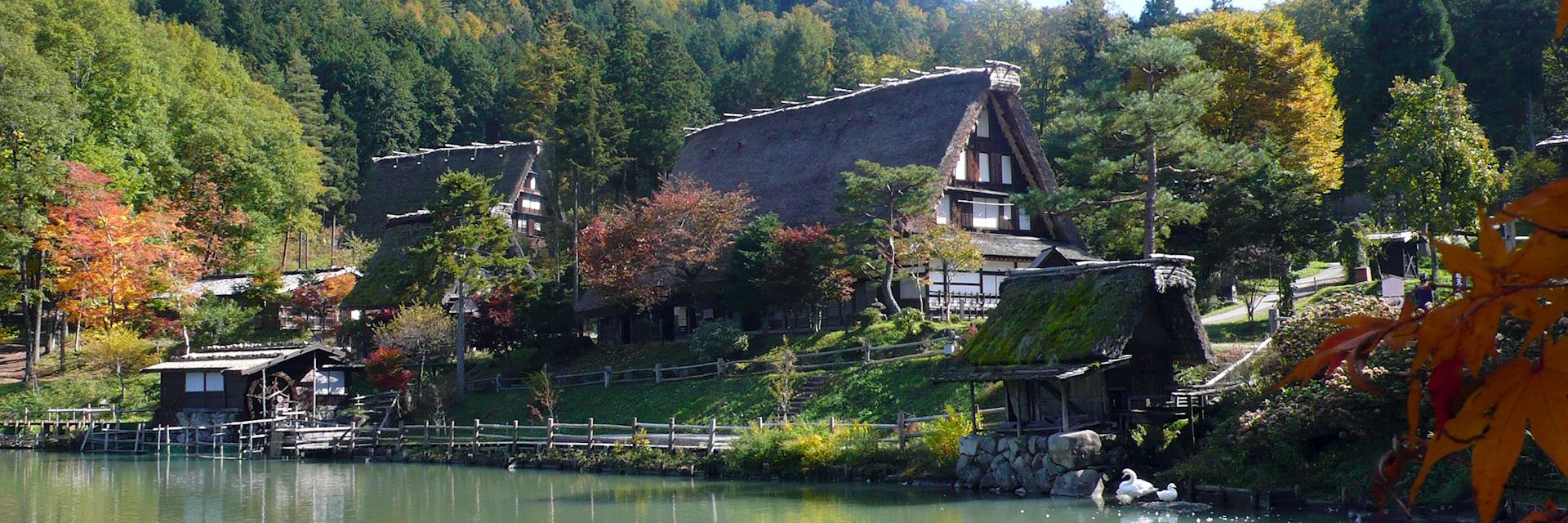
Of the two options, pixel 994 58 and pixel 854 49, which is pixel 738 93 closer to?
pixel 854 49

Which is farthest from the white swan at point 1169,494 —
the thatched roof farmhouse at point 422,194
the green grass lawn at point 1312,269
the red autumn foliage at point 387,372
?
the thatched roof farmhouse at point 422,194

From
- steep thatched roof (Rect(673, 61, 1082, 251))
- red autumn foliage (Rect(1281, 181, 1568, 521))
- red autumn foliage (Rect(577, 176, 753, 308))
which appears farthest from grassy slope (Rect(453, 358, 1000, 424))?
red autumn foliage (Rect(1281, 181, 1568, 521))

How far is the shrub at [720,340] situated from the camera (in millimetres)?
33125

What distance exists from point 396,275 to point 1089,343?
30590mm

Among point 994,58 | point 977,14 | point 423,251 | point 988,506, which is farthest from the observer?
point 977,14

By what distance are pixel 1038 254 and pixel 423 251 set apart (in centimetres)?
1772

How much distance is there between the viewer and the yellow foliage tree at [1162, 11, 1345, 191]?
37719mm

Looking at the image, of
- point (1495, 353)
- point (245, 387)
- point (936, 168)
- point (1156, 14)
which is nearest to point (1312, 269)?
point (1156, 14)

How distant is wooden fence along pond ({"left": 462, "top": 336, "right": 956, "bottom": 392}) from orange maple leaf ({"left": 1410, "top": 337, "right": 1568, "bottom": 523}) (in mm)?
26181

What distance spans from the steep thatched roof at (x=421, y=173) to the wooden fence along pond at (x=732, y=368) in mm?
23166

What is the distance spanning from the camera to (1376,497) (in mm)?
1763

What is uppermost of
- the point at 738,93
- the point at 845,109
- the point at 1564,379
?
the point at 738,93

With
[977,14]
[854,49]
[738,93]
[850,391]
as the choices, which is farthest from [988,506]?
[977,14]

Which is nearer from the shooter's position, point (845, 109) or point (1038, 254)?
point (1038, 254)
